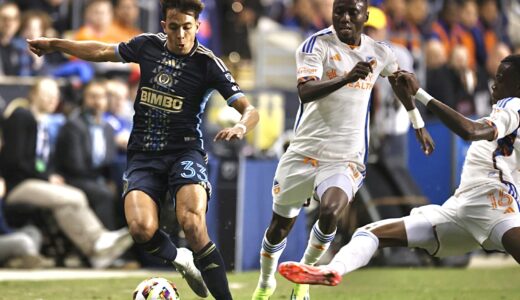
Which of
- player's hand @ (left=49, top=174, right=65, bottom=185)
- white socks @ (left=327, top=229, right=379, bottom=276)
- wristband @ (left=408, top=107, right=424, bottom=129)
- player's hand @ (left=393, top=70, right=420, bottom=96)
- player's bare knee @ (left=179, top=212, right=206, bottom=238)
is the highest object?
player's hand @ (left=393, top=70, right=420, bottom=96)

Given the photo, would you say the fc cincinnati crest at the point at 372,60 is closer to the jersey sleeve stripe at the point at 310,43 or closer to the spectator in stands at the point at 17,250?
the jersey sleeve stripe at the point at 310,43

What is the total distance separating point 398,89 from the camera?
29.6ft

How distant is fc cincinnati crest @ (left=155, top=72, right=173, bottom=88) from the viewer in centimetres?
917

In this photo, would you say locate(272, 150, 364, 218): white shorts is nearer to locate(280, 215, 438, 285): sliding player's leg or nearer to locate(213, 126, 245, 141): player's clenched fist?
locate(280, 215, 438, 285): sliding player's leg

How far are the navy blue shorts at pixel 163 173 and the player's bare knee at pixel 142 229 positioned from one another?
1.00ft

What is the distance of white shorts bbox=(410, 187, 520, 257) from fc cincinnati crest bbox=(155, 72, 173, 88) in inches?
84.5

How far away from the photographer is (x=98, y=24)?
16.4 metres

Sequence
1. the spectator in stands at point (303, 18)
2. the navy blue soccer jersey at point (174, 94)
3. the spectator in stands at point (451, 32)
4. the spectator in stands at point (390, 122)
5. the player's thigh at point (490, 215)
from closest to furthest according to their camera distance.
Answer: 1. the player's thigh at point (490, 215)
2. the navy blue soccer jersey at point (174, 94)
3. the spectator in stands at point (390, 122)
4. the spectator in stands at point (303, 18)
5. the spectator in stands at point (451, 32)

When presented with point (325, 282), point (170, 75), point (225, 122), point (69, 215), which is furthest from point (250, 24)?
point (325, 282)

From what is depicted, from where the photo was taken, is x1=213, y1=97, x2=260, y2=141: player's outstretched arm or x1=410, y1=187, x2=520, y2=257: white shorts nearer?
x1=213, y1=97, x2=260, y2=141: player's outstretched arm

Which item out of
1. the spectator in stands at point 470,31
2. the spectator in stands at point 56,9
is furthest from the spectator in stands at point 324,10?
the spectator in stands at point 56,9

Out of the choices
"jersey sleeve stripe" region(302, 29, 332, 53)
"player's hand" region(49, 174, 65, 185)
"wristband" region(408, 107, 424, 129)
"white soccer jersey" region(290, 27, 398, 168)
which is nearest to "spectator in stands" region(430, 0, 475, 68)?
"player's hand" region(49, 174, 65, 185)

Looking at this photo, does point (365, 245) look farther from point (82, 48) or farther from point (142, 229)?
point (82, 48)

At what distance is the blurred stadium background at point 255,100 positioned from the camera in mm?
14062
